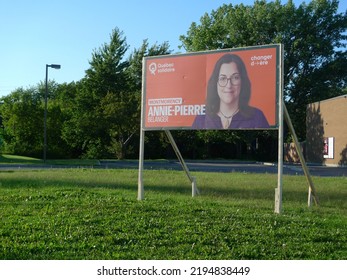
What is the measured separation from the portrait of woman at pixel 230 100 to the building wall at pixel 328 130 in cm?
2836

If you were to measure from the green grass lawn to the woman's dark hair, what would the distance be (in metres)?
2.11

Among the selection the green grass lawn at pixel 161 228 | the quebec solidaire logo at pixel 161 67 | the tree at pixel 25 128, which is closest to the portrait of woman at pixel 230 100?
the quebec solidaire logo at pixel 161 67

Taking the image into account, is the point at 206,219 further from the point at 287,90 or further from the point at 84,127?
the point at 287,90

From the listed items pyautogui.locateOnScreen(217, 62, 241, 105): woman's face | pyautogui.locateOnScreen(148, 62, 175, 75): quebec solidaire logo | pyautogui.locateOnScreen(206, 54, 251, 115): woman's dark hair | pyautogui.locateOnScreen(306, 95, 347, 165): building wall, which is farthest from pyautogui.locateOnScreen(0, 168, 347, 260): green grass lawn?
pyautogui.locateOnScreen(306, 95, 347, 165): building wall

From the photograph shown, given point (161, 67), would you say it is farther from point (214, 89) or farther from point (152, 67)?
point (214, 89)


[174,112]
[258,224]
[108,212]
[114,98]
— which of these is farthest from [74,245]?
[114,98]

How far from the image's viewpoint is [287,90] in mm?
50062

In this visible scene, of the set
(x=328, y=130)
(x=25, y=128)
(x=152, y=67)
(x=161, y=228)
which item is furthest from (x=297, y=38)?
(x=161, y=228)

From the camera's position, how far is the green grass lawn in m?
6.17

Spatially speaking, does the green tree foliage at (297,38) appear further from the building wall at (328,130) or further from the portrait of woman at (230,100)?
the portrait of woman at (230,100)

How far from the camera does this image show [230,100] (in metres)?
10.7

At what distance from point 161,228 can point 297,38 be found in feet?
144

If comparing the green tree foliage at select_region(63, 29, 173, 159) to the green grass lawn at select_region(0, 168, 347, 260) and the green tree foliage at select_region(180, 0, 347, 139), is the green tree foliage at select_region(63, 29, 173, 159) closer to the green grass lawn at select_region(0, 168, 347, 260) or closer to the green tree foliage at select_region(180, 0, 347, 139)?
the green tree foliage at select_region(180, 0, 347, 139)

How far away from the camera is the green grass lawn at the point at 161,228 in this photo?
617 cm
